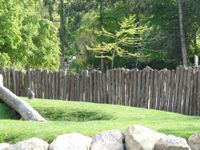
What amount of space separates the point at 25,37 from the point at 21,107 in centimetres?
1549

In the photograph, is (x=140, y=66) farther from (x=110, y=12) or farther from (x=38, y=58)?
(x=38, y=58)

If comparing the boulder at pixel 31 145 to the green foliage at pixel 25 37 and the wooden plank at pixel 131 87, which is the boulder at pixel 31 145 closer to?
the wooden plank at pixel 131 87

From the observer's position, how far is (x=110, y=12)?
4278 cm

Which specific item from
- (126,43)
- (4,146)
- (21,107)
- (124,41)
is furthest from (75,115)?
(126,43)

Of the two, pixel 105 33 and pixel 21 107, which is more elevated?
pixel 105 33

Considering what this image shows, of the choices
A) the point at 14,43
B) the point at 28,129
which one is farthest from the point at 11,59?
the point at 28,129

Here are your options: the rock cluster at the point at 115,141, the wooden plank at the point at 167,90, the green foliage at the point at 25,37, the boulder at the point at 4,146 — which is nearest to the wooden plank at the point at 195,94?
the wooden plank at the point at 167,90

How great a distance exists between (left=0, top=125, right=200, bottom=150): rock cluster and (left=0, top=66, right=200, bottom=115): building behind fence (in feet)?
24.6

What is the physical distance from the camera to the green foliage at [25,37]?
26.0 meters

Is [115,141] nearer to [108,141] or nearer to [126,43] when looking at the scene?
[108,141]

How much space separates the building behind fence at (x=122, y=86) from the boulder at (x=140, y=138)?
7.50 m

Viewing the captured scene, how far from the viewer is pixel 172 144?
772cm

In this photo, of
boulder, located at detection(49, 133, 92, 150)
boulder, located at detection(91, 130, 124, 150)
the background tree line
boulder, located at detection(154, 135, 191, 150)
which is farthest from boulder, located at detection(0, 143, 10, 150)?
the background tree line

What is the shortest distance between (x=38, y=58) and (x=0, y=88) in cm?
1537
